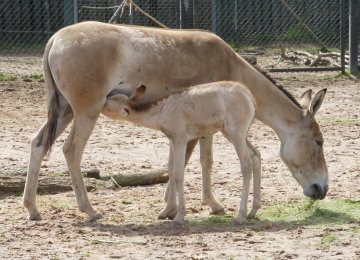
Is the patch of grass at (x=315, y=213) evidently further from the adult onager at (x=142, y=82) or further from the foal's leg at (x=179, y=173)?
the foal's leg at (x=179, y=173)

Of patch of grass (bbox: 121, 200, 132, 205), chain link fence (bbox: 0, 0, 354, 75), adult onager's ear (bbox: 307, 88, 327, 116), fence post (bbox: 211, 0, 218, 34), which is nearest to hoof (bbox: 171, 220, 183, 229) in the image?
patch of grass (bbox: 121, 200, 132, 205)

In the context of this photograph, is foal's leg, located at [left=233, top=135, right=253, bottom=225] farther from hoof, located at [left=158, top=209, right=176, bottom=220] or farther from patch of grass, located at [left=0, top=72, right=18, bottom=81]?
patch of grass, located at [left=0, top=72, right=18, bottom=81]

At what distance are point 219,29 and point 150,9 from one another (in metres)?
1.79

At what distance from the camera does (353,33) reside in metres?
16.5

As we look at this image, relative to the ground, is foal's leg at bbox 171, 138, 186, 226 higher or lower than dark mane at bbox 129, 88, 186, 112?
lower

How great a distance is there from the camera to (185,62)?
7.99 m

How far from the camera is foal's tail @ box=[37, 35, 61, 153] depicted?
303 inches

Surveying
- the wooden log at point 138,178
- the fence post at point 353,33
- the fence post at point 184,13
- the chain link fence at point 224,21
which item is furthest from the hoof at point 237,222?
the chain link fence at point 224,21

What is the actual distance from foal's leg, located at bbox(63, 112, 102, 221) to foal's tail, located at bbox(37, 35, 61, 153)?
0.47ft

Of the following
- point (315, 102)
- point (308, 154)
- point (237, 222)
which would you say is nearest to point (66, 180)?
point (237, 222)

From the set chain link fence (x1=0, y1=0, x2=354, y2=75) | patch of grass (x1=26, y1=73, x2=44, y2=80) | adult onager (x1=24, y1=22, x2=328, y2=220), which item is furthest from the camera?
chain link fence (x1=0, y1=0, x2=354, y2=75)

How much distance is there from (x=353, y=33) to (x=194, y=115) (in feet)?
31.5

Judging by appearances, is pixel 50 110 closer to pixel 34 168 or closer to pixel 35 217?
Answer: pixel 34 168

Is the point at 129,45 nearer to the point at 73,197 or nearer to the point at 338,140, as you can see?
the point at 73,197
